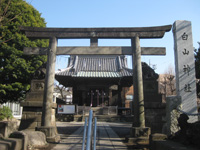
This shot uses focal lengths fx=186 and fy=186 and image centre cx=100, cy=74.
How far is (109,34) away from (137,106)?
3730 millimetres

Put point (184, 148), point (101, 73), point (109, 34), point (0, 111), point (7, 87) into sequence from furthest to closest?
point (101, 73), point (0, 111), point (7, 87), point (109, 34), point (184, 148)

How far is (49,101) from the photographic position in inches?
332

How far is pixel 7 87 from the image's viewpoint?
12047 millimetres

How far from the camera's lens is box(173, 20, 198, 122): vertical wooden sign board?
9266 mm

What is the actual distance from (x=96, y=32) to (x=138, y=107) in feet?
13.6

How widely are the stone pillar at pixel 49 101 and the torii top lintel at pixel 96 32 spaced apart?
A: 44 cm

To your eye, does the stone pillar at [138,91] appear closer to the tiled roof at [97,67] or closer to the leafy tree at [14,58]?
the leafy tree at [14,58]

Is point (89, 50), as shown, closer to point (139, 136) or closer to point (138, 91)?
point (138, 91)

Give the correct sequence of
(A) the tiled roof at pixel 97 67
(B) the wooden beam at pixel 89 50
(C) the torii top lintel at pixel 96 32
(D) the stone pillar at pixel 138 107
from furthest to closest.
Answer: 1. (A) the tiled roof at pixel 97 67
2. (B) the wooden beam at pixel 89 50
3. (C) the torii top lintel at pixel 96 32
4. (D) the stone pillar at pixel 138 107

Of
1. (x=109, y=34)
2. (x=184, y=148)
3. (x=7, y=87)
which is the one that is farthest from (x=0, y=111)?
(x=184, y=148)

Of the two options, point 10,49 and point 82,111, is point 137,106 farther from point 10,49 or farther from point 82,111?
point 82,111

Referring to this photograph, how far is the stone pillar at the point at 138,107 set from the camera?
Answer: 779cm

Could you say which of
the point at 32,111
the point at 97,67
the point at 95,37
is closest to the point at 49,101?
the point at 32,111

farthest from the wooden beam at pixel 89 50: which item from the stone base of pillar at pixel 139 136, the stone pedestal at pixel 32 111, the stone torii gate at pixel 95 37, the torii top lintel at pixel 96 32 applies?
the stone base of pillar at pixel 139 136
